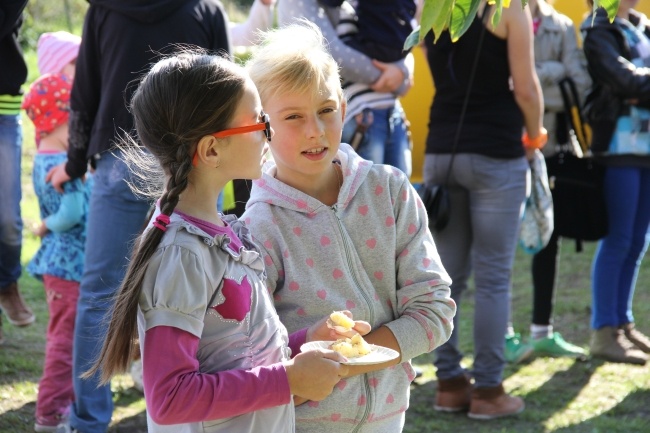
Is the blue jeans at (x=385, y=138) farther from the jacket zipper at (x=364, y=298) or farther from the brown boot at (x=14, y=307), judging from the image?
the brown boot at (x=14, y=307)

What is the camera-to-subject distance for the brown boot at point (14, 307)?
213 inches

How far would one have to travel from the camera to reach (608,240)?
5.42m

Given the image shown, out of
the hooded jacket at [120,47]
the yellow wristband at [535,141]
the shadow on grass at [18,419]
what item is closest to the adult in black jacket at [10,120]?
the shadow on grass at [18,419]

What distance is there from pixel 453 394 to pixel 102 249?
1907 millimetres

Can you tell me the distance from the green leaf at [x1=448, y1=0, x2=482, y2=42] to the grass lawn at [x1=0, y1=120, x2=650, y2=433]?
2.72 meters

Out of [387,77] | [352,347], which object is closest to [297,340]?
[352,347]

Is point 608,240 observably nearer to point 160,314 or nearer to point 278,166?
point 278,166

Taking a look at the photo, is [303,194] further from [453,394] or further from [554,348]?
[554,348]

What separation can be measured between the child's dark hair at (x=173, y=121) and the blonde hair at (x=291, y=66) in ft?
0.99

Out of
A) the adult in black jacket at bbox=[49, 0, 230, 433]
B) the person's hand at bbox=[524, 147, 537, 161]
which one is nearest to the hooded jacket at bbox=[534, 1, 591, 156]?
the person's hand at bbox=[524, 147, 537, 161]

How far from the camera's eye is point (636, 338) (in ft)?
18.2

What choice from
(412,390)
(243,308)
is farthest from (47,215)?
(243,308)

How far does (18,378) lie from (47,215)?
3.38 feet

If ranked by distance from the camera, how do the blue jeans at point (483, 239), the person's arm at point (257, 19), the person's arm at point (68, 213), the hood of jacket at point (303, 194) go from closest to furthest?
1. the hood of jacket at point (303, 194)
2. the person's arm at point (68, 213)
3. the blue jeans at point (483, 239)
4. the person's arm at point (257, 19)
